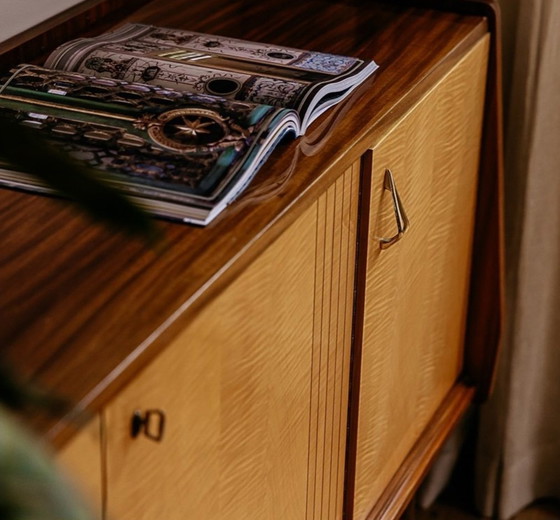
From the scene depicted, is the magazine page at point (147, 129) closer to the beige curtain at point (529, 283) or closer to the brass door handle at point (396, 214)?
the brass door handle at point (396, 214)

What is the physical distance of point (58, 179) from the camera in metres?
0.26

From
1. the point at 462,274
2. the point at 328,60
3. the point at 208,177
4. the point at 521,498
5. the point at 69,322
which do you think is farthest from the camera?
the point at 521,498

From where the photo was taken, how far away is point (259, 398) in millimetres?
787

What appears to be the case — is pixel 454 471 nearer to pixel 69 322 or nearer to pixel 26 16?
pixel 26 16

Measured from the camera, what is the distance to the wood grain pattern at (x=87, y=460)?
0.53 metres

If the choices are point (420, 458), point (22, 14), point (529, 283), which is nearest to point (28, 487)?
point (22, 14)

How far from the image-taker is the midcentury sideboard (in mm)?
602

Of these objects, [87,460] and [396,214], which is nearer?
[87,460]

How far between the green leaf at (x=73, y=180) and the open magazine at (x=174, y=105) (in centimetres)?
43

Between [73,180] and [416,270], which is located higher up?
[73,180]

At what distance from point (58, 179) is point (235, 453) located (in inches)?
21.1

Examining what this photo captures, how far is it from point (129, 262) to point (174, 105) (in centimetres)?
Result: 23

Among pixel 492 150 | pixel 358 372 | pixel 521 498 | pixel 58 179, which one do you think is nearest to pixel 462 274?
pixel 492 150

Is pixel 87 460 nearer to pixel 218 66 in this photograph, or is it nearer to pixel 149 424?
pixel 149 424
